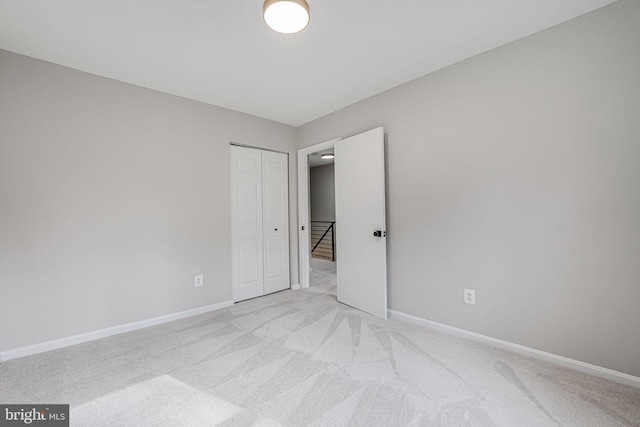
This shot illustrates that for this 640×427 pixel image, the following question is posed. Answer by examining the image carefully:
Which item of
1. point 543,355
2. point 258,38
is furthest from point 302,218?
point 543,355

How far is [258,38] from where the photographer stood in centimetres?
209

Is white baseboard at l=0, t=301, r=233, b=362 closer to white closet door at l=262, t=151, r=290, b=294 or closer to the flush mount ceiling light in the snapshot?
white closet door at l=262, t=151, r=290, b=294

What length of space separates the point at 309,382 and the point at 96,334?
6.99 feet

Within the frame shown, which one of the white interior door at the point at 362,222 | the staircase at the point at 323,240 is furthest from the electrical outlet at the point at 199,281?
the staircase at the point at 323,240

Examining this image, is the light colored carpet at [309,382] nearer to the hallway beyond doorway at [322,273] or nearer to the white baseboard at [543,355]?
the white baseboard at [543,355]

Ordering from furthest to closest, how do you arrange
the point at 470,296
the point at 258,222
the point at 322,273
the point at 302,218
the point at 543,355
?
the point at 322,273, the point at 302,218, the point at 258,222, the point at 470,296, the point at 543,355

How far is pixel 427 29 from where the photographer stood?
2020mm

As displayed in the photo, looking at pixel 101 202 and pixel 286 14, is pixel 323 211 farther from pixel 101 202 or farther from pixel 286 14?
pixel 286 14

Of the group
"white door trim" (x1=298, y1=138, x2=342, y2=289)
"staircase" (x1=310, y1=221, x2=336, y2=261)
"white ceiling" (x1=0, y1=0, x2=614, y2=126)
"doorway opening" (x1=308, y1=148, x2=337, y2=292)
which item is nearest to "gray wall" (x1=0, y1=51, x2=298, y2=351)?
"white ceiling" (x1=0, y1=0, x2=614, y2=126)

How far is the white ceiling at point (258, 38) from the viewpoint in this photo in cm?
179

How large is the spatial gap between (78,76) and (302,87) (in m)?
2.07

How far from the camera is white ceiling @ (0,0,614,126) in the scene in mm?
1790

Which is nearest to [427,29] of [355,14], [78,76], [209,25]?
[355,14]

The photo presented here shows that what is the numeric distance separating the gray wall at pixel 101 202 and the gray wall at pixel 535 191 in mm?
2305
